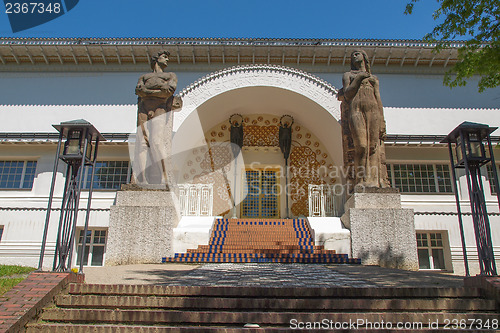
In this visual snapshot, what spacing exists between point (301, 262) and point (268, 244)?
4.75 ft

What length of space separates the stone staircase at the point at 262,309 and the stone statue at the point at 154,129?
4966mm

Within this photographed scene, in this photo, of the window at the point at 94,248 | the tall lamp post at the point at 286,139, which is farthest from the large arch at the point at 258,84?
the window at the point at 94,248

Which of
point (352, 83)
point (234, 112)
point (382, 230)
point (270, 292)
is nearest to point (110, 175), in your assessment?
point (234, 112)

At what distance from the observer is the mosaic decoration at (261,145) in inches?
601

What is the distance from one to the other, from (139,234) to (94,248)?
5.78 meters

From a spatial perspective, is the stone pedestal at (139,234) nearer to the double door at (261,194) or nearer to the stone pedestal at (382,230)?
the stone pedestal at (382,230)

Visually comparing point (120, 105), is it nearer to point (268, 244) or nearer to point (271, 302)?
point (268, 244)

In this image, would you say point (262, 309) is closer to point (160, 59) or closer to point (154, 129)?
point (154, 129)

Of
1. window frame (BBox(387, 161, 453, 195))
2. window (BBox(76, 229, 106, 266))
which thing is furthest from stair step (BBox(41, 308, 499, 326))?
window frame (BBox(387, 161, 453, 195))

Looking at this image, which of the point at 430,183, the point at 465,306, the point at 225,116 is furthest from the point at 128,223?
the point at 430,183

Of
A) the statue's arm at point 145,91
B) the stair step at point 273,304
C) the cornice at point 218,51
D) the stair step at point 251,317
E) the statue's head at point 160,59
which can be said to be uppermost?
the cornice at point 218,51

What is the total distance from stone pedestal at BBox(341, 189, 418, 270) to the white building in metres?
4.04

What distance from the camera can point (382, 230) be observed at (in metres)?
8.87

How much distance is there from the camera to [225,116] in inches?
622
